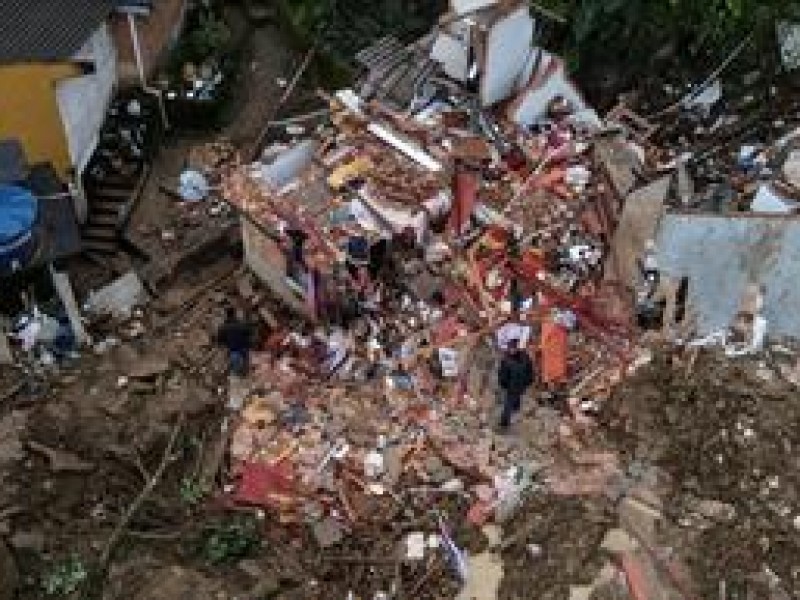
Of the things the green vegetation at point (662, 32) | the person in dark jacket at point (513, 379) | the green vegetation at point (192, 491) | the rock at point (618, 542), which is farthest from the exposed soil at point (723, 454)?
the green vegetation at point (662, 32)

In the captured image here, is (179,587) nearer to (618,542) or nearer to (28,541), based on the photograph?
(28,541)

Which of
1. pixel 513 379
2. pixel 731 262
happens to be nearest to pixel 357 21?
pixel 731 262

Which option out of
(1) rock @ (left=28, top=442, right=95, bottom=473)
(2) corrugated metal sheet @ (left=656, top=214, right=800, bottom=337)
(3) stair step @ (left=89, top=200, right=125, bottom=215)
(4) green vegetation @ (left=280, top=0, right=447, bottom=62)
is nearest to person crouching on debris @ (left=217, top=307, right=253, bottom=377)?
(1) rock @ (left=28, top=442, right=95, bottom=473)

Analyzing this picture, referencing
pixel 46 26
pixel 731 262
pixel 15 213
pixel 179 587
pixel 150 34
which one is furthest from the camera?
pixel 150 34

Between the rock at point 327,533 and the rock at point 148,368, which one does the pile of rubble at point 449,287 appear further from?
the rock at point 148,368

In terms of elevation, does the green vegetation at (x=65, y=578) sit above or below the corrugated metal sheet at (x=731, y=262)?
below

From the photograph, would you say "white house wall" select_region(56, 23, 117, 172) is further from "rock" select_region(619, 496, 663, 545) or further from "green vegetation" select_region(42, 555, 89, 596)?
"rock" select_region(619, 496, 663, 545)

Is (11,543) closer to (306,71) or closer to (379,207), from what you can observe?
(379,207)
